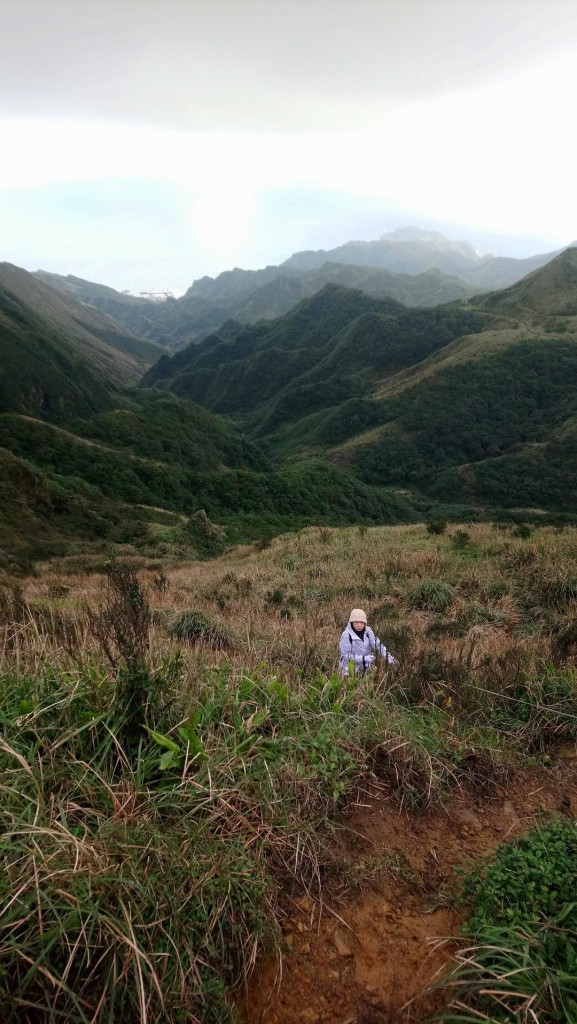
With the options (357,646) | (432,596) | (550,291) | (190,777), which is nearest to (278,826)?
(190,777)

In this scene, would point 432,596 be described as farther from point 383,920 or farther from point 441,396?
point 441,396

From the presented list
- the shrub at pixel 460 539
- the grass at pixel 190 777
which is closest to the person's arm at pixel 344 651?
the grass at pixel 190 777

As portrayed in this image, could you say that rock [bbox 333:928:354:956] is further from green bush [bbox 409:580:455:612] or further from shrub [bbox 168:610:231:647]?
green bush [bbox 409:580:455:612]

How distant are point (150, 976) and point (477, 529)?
51.0 ft

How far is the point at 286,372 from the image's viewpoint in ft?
513

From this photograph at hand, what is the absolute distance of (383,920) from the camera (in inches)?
78.2

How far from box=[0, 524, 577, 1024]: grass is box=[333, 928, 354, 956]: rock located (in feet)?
0.59

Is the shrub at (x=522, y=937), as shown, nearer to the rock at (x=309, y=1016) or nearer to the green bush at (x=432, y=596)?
the rock at (x=309, y=1016)

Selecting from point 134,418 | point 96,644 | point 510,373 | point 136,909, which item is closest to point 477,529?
point 96,644

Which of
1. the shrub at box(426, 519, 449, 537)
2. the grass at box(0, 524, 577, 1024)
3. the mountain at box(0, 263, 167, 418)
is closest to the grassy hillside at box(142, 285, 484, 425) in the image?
the mountain at box(0, 263, 167, 418)

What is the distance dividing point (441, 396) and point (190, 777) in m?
101

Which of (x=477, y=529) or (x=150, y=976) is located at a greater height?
(x=150, y=976)

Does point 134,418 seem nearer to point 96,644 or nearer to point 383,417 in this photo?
point 383,417

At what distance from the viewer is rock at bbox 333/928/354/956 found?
6.11 ft
